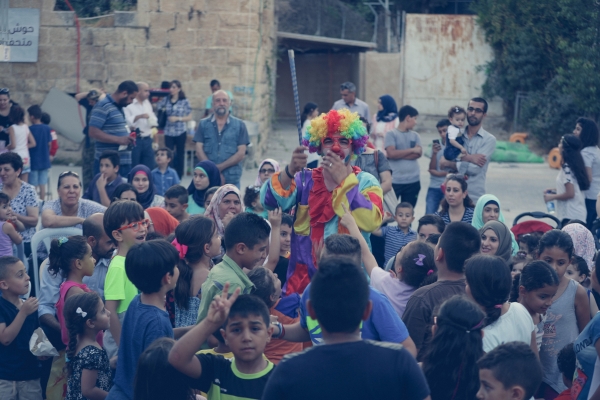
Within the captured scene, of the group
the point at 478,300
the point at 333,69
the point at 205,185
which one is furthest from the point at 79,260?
the point at 333,69

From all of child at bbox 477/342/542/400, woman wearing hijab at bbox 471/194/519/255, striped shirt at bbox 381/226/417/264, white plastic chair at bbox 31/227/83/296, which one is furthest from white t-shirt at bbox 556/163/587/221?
child at bbox 477/342/542/400

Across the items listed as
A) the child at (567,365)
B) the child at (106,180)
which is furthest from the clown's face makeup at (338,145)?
the child at (106,180)

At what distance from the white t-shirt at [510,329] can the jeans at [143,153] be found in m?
6.90

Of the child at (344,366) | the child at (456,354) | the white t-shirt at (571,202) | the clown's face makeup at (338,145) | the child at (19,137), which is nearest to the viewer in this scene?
the child at (344,366)

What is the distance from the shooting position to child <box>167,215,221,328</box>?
4152mm

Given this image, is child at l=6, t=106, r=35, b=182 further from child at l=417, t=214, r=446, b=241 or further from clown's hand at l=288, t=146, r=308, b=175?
clown's hand at l=288, t=146, r=308, b=175

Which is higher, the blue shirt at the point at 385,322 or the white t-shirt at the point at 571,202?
the white t-shirt at the point at 571,202

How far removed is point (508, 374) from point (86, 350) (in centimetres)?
219

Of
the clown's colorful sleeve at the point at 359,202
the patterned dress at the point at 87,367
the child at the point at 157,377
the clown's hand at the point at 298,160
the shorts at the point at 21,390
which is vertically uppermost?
the clown's hand at the point at 298,160

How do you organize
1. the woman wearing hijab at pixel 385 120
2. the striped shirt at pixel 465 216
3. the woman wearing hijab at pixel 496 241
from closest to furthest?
1. the woman wearing hijab at pixel 496 241
2. the striped shirt at pixel 465 216
3. the woman wearing hijab at pixel 385 120

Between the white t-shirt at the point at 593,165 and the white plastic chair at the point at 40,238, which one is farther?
the white t-shirt at the point at 593,165

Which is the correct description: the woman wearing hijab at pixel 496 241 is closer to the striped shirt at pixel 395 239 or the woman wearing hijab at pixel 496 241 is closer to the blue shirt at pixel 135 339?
the striped shirt at pixel 395 239

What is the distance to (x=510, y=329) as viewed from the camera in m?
3.45

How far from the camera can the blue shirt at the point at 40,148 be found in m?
10.2
